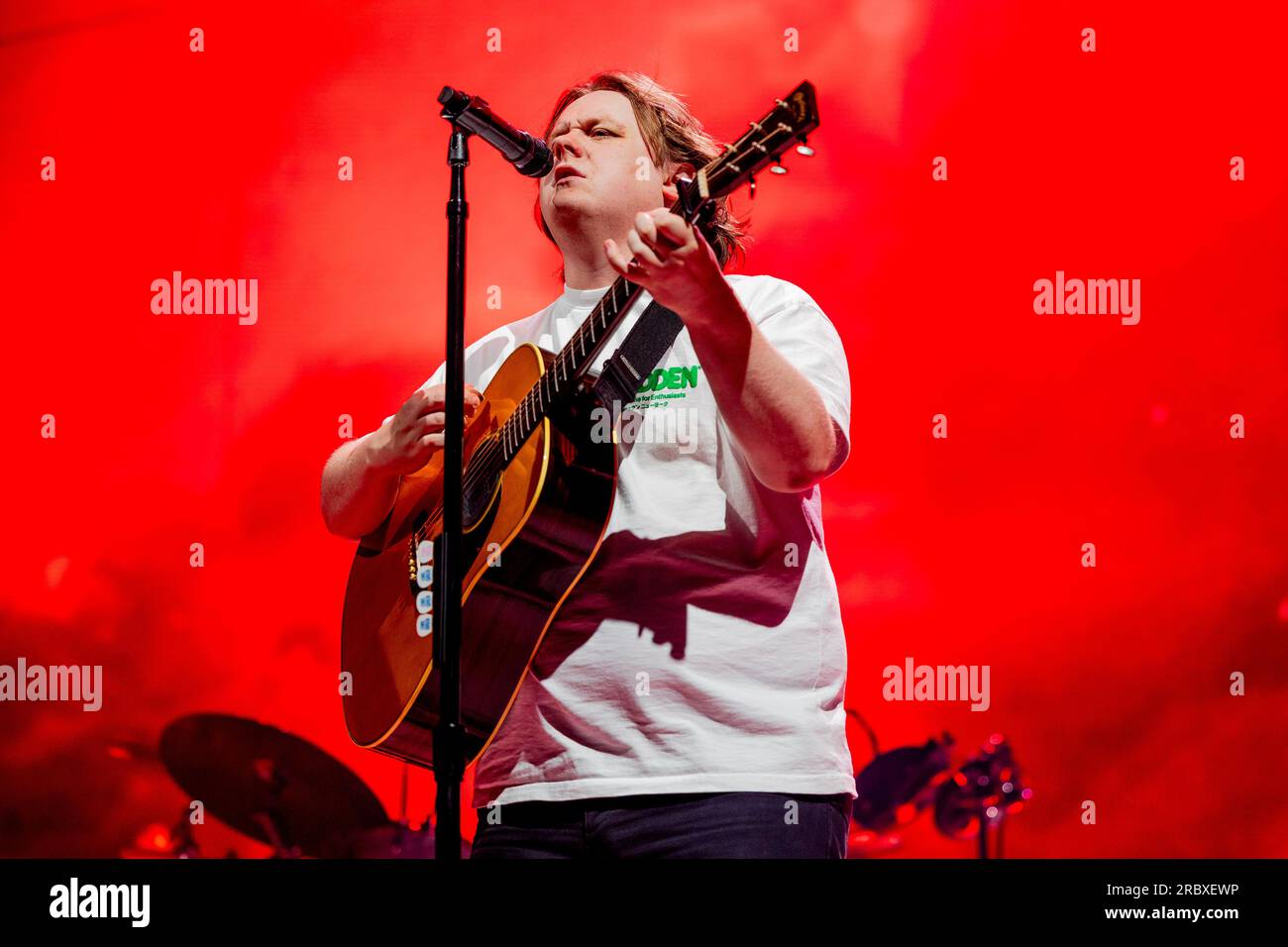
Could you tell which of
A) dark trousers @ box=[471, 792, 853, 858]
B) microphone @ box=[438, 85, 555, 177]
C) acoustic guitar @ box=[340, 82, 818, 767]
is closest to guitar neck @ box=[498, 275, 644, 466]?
acoustic guitar @ box=[340, 82, 818, 767]

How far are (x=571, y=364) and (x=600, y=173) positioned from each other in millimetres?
379

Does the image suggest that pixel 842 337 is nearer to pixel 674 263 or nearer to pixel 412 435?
pixel 412 435

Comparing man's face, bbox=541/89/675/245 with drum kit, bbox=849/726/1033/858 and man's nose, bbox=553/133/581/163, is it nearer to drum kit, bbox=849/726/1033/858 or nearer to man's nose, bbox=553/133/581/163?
man's nose, bbox=553/133/581/163

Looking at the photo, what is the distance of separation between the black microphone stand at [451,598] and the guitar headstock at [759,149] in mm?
330

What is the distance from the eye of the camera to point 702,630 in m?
1.65

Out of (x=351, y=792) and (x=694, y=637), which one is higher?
(x=694, y=637)

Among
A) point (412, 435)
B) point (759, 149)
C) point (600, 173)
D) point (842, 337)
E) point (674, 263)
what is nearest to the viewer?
point (674, 263)

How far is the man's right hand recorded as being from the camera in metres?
1.95

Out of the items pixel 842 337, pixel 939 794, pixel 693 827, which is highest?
pixel 842 337

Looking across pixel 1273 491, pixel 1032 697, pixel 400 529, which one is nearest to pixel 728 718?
pixel 400 529

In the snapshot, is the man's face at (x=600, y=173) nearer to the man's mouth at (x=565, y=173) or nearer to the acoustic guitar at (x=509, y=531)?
the man's mouth at (x=565, y=173)

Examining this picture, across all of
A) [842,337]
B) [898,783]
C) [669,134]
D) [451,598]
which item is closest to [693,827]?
[451,598]
